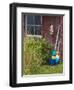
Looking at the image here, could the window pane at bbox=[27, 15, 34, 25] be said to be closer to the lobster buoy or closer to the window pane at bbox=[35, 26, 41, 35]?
the window pane at bbox=[35, 26, 41, 35]

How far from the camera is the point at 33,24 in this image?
1681mm


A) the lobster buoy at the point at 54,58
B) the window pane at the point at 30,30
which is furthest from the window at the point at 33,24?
the lobster buoy at the point at 54,58

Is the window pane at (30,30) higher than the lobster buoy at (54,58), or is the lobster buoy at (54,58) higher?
the window pane at (30,30)

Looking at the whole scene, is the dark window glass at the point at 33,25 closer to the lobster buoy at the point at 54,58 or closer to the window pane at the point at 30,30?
the window pane at the point at 30,30

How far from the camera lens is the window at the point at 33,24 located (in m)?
1.67

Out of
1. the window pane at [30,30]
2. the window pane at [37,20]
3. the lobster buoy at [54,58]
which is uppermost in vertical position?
the window pane at [37,20]

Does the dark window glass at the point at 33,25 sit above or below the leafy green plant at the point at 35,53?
above

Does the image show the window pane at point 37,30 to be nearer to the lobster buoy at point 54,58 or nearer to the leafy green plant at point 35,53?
the leafy green plant at point 35,53

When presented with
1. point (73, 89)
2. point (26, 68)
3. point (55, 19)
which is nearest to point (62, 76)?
point (73, 89)

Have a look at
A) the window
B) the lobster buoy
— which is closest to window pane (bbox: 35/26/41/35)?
the window

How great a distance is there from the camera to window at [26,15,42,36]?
1670 mm

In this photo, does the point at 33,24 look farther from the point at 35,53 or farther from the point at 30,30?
the point at 35,53

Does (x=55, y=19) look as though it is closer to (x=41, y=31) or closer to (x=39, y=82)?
(x=41, y=31)

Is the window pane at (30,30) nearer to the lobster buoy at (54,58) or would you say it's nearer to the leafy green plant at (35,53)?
the leafy green plant at (35,53)
